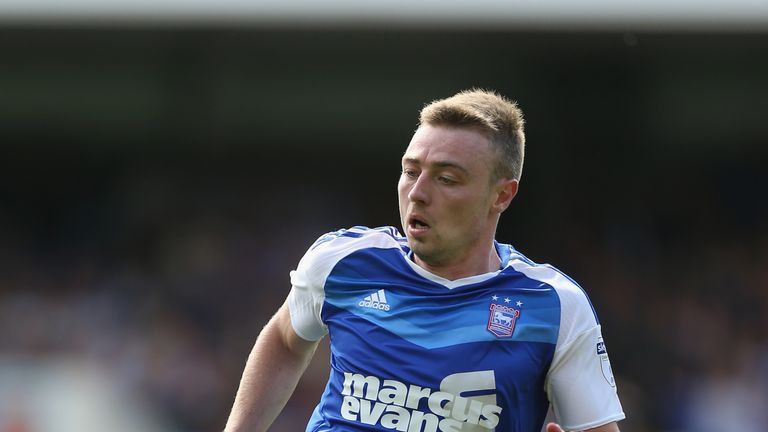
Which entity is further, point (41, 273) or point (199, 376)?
point (41, 273)

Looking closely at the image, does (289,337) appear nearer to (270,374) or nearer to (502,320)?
(270,374)

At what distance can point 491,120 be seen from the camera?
410 cm

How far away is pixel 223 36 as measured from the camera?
11242 millimetres

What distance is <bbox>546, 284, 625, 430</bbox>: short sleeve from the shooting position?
3.87 meters

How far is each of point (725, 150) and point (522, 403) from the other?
9.91 meters

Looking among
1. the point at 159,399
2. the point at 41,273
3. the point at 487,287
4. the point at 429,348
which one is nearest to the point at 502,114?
the point at 487,287

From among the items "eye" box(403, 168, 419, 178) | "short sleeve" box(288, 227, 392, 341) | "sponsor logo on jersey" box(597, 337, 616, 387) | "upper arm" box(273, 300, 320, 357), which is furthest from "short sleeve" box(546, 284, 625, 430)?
"upper arm" box(273, 300, 320, 357)

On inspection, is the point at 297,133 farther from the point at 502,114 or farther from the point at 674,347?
the point at 502,114

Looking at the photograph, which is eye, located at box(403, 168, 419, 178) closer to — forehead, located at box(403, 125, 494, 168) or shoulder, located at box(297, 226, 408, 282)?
forehead, located at box(403, 125, 494, 168)

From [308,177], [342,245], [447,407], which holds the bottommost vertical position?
[447,407]

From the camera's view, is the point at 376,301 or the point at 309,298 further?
the point at 309,298

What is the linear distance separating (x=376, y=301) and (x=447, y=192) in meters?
0.48

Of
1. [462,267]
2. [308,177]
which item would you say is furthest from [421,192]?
[308,177]

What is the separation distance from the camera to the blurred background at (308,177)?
34.9ft
